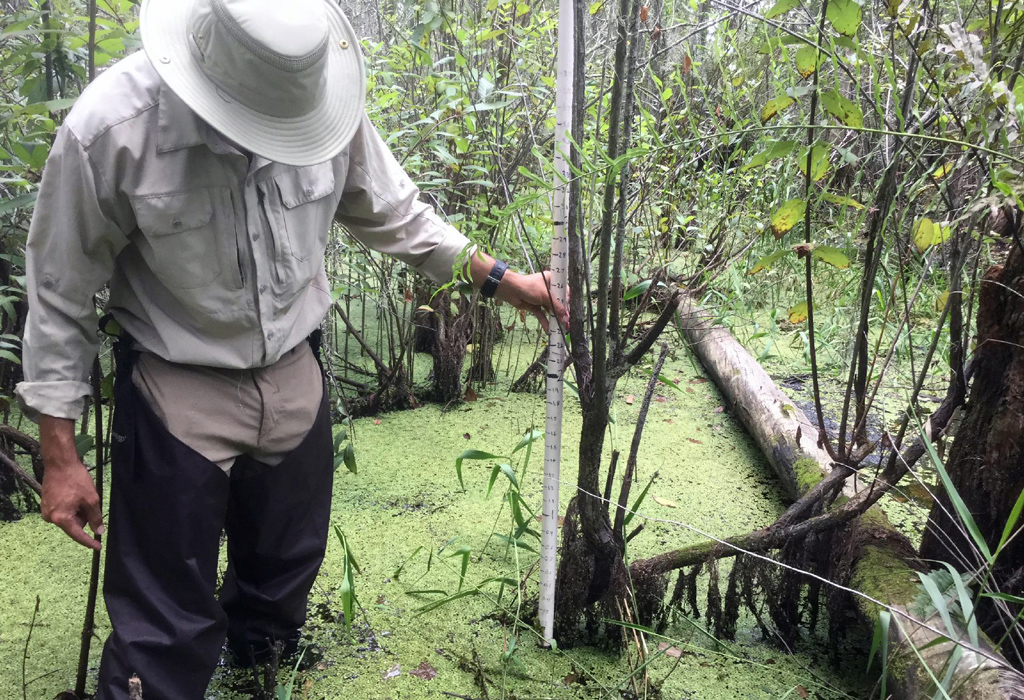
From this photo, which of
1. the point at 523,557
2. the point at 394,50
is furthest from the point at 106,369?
the point at 523,557

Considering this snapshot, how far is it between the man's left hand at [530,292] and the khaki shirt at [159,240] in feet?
1.26

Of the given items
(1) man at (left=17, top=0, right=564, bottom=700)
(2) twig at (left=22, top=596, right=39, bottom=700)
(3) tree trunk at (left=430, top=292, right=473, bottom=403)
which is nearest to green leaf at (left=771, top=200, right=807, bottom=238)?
(1) man at (left=17, top=0, right=564, bottom=700)

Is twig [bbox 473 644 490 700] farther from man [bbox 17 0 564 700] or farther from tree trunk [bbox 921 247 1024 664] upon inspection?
tree trunk [bbox 921 247 1024 664]

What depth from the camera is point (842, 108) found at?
3.66ft

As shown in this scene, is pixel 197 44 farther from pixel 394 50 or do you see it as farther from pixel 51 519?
pixel 394 50

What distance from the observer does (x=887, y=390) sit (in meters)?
3.16

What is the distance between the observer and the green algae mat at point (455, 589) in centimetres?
155

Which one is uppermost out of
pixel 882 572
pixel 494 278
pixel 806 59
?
pixel 806 59

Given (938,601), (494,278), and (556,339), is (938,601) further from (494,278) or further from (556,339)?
(494,278)

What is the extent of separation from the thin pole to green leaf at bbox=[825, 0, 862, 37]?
1.34 feet

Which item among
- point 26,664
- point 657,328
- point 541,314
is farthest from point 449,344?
point 26,664

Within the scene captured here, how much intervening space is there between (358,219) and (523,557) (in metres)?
1.04

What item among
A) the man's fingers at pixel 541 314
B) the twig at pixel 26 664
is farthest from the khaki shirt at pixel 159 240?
the twig at pixel 26 664

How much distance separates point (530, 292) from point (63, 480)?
0.90 metres
